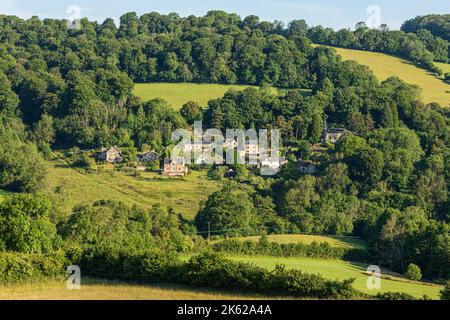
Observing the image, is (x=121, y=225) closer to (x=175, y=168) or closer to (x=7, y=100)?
(x=175, y=168)

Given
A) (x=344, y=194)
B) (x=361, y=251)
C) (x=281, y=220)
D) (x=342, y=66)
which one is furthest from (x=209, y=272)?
(x=342, y=66)

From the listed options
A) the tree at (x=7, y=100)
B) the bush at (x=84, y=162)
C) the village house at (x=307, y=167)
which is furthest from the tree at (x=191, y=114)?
the tree at (x=7, y=100)

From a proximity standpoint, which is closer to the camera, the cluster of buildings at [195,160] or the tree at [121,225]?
the tree at [121,225]

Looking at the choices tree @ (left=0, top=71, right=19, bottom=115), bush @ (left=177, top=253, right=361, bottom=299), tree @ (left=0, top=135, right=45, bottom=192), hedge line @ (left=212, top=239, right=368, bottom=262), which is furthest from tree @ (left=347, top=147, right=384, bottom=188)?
bush @ (left=177, top=253, right=361, bottom=299)

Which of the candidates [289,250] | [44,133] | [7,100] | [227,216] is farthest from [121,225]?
[7,100]

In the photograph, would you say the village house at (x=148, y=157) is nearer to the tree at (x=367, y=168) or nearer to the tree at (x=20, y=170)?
the tree at (x=20, y=170)
